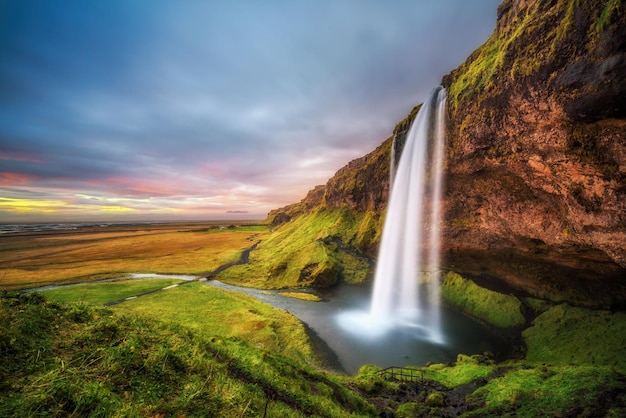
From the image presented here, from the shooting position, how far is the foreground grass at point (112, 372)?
3723 millimetres

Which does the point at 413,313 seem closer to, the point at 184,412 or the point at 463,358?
the point at 463,358

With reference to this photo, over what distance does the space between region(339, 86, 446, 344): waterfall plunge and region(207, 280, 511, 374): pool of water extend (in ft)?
2.40

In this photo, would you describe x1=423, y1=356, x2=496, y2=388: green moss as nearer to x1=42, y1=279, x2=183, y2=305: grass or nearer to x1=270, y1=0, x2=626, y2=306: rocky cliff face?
x1=270, y1=0, x2=626, y2=306: rocky cliff face

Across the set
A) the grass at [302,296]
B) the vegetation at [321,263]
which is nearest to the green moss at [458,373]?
the grass at [302,296]

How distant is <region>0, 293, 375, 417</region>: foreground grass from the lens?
3.72 m

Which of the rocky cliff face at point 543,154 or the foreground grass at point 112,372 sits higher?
the rocky cliff face at point 543,154

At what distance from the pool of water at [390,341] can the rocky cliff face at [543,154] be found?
27.8 feet

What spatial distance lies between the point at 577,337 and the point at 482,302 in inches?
338

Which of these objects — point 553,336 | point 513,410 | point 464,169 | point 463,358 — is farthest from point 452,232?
point 513,410

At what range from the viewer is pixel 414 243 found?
3503 cm

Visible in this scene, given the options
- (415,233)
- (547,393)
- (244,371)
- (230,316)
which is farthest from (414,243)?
(244,371)

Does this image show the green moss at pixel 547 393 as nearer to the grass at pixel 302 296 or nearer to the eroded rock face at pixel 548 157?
the eroded rock face at pixel 548 157

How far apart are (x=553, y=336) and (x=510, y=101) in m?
19.2

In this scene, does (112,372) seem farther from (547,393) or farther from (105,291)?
(105,291)
